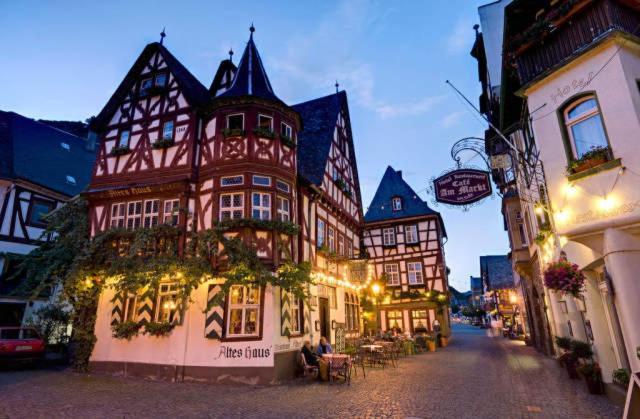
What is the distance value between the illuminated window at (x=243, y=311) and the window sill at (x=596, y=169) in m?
9.07

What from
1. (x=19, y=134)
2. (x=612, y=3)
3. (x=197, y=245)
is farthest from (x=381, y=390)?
(x=19, y=134)

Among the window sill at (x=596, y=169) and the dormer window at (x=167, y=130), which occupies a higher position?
the dormer window at (x=167, y=130)

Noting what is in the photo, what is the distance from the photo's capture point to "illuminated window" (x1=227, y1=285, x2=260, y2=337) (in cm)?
1145

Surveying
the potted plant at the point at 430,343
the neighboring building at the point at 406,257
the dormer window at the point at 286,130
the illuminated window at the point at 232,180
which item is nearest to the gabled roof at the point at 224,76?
the dormer window at the point at 286,130

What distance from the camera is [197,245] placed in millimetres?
12023

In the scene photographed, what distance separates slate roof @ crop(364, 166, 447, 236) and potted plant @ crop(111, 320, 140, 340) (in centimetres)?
1797

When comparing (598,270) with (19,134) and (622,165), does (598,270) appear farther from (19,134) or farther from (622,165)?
(19,134)

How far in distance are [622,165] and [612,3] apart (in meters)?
3.54

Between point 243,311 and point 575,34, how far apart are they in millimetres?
11394

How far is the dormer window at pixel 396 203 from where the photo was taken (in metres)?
26.8

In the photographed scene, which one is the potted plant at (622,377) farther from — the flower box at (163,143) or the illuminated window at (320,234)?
the flower box at (163,143)

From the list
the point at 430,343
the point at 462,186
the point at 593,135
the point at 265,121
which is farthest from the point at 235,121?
the point at 430,343

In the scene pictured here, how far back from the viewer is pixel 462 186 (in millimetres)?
8758

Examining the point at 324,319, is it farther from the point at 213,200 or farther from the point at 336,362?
the point at 213,200
